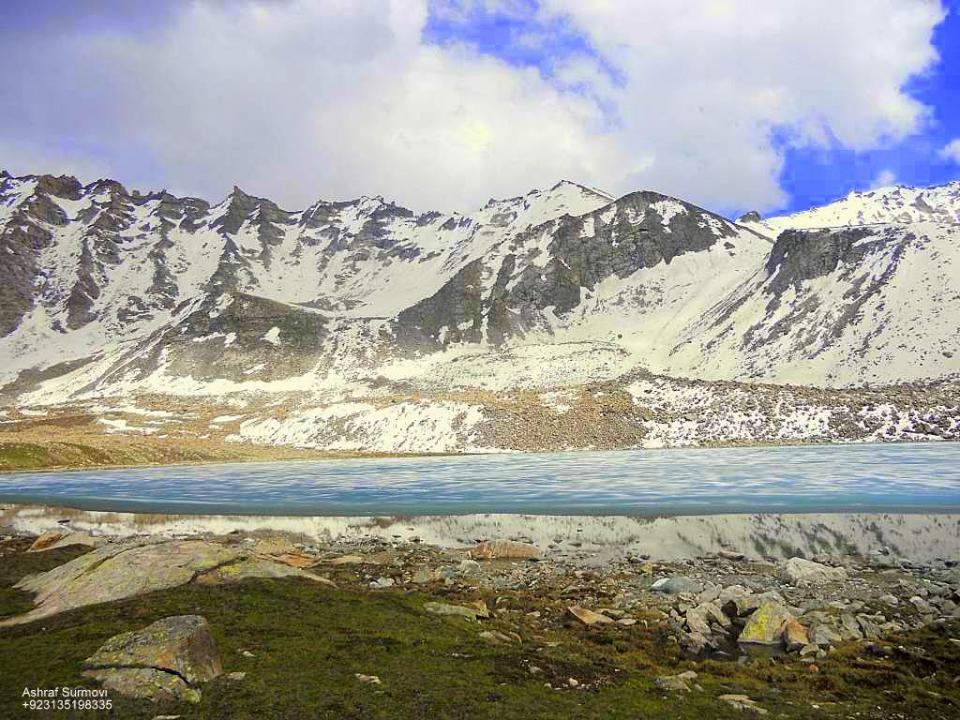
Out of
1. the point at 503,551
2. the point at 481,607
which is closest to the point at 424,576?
the point at 481,607

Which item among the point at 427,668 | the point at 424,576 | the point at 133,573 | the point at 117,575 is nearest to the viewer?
the point at 427,668

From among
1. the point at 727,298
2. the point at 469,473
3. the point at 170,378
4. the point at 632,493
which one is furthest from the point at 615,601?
the point at 170,378

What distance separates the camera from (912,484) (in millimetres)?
25312

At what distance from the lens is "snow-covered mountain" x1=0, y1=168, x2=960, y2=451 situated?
71750 mm

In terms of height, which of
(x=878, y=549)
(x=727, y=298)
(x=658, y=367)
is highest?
(x=727, y=298)

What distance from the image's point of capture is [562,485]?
30531 mm

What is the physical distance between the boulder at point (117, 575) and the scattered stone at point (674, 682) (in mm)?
7971

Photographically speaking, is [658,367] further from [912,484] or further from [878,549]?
[878,549]

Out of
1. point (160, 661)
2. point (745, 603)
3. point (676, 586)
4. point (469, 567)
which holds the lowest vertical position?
point (469, 567)

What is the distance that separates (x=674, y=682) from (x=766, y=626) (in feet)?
11.1

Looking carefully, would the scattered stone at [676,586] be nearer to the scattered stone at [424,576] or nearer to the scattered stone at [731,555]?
the scattered stone at [731,555]

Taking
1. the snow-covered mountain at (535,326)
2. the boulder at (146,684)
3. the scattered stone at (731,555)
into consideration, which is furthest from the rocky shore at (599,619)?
the snow-covered mountain at (535,326)

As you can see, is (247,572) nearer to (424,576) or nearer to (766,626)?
(424,576)

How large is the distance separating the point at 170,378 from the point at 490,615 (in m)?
122
